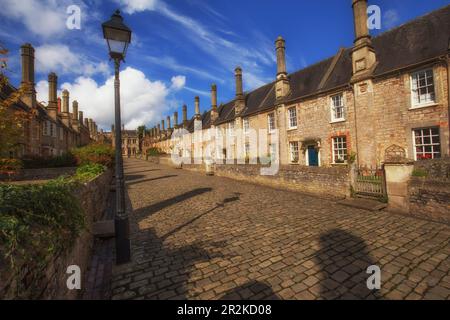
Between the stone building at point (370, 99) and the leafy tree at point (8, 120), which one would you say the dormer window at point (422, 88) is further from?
the leafy tree at point (8, 120)

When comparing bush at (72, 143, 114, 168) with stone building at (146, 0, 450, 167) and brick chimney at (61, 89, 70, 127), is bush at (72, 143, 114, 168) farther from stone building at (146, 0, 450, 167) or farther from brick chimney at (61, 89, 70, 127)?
brick chimney at (61, 89, 70, 127)

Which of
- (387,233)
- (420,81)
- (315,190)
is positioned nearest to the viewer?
(387,233)

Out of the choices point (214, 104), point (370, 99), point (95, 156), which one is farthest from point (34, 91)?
point (370, 99)

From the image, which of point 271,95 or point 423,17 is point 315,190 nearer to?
point 423,17

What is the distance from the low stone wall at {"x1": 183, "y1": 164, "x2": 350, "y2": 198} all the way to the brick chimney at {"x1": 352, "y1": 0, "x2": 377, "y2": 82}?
8968 mm

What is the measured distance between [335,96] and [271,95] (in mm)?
9240

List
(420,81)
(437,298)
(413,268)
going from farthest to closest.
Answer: (420,81) < (413,268) < (437,298)

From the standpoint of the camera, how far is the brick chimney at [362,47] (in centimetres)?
1550

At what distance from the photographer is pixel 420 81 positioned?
13445mm

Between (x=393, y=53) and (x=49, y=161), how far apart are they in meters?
27.5

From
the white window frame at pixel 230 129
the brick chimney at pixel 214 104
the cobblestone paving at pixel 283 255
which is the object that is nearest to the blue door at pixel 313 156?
the cobblestone paving at pixel 283 255

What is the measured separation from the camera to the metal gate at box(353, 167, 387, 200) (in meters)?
8.56

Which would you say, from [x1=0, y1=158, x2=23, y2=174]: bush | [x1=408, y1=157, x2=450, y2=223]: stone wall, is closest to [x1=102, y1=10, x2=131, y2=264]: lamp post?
[x1=0, y1=158, x2=23, y2=174]: bush
